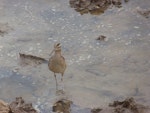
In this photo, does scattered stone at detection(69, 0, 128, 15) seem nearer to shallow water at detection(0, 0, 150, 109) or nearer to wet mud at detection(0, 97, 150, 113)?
shallow water at detection(0, 0, 150, 109)

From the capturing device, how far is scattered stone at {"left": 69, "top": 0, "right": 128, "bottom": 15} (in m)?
10.9

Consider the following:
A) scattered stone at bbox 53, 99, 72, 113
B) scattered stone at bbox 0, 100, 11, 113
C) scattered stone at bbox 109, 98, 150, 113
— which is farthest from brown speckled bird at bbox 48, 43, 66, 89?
scattered stone at bbox 0, 100, 11, 113

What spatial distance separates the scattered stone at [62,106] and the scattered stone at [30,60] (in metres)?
1.31

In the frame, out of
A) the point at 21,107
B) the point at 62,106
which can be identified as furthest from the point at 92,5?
the point at 21,107

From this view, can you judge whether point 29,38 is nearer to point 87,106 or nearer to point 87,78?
point 87,78

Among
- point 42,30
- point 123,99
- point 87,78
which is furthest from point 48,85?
point 42,30

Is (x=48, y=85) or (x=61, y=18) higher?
(x=61, y=18)

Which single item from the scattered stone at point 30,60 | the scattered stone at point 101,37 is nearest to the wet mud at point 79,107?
the scattered stone at point 30,60

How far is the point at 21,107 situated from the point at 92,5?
4.05 m

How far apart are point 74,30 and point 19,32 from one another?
1.16 meters

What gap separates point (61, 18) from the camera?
34.7ft

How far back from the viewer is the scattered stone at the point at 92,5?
1086cm

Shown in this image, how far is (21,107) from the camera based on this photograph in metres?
7.70

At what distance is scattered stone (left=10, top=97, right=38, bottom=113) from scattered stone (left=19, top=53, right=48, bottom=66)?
4.19 ft
